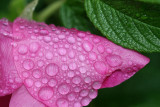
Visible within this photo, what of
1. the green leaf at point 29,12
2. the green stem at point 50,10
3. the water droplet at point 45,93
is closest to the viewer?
the water droplet at point 45,93

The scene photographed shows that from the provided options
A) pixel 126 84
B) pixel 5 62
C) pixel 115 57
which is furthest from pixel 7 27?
pixel 126 84

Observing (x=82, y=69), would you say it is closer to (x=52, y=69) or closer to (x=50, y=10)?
(x=52, y=69)

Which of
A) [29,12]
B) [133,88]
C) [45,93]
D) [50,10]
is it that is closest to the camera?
[45,93]

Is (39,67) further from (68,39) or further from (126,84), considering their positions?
(126,84)

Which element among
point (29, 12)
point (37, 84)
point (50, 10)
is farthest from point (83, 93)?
point (50, 10)

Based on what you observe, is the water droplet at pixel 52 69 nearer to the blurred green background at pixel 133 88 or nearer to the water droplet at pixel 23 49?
the water droplet at pixel 23 49

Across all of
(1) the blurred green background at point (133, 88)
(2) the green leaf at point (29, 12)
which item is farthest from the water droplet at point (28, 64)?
(1) the blurred green background at point (133, 88)

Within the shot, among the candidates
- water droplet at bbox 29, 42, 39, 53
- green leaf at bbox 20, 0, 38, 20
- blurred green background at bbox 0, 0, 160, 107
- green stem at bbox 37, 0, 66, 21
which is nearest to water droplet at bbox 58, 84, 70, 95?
water droplet at bbox 29, 42, 39, 53
